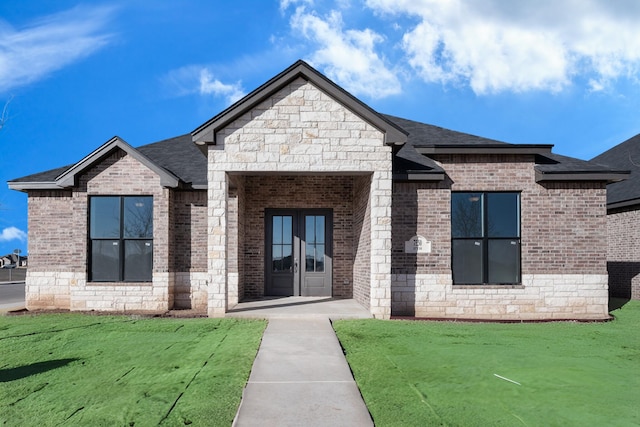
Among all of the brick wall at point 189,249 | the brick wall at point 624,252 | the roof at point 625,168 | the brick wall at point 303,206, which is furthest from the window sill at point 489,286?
the brick wall at point 624,252

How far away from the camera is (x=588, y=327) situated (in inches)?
Result: 410

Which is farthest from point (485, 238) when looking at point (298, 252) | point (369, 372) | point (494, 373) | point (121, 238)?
point (121, 238)

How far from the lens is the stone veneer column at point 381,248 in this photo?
35.2ft

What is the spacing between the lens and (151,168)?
39.8 feet

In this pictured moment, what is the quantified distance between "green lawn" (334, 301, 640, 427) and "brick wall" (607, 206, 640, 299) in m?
6.95

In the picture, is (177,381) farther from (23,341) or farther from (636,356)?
(636,356)

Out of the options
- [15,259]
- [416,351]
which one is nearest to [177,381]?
[416,351]

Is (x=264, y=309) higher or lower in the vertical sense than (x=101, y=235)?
lower

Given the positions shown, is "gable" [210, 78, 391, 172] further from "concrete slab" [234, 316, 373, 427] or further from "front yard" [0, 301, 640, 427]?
"concrete slab" [234, 316, 373, 427]

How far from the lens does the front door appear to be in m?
14.2

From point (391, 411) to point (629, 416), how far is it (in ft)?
8.56

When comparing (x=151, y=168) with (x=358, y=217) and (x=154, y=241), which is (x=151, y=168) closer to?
(x=154, y=241)

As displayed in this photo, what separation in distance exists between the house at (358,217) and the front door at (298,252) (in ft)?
4.58

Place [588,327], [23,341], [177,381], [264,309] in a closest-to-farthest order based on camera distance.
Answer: [177,381], [23,341], [588,327], [264,309]
